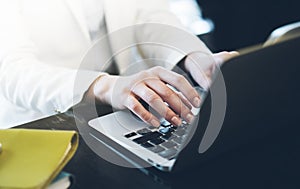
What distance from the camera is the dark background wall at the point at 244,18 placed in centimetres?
223

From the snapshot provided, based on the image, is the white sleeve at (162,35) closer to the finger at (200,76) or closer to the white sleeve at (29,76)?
the finger at (200,76)

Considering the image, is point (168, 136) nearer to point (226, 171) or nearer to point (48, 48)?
point (226, 171)

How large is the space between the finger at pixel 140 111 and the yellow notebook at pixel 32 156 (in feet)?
0.49

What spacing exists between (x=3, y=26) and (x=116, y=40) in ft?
1.07

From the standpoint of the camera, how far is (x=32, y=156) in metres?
0.63

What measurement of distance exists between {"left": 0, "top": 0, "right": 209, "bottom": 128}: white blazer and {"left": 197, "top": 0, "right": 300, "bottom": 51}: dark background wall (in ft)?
3.06

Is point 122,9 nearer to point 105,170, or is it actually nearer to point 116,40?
point 116,40

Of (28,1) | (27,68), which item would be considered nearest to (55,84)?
(27,68)

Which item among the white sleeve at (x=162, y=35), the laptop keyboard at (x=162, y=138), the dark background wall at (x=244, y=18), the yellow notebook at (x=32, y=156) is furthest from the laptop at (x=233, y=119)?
the dark background wall at (x=244, y=18)

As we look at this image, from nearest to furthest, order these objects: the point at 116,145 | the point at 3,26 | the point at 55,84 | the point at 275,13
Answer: the point at 116,145
the point at 55,84
the point at 3,26
the point at 275,13

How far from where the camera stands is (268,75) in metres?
0.59

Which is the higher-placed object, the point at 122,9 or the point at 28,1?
the point at 28,1

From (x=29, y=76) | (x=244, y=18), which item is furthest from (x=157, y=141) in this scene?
(x=244, y=18)

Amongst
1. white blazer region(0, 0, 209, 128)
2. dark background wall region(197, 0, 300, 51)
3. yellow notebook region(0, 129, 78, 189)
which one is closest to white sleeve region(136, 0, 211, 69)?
white blazer region(0, 0, 209, 128)
